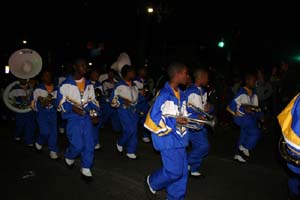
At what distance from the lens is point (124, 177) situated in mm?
6184

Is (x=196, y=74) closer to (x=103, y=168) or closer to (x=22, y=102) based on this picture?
(x=103, y=168)

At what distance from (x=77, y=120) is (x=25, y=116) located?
Result: 352 centimetres

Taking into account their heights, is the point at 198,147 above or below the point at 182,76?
below

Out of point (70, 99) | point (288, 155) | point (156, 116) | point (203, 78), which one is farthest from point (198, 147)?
point (288, 155)

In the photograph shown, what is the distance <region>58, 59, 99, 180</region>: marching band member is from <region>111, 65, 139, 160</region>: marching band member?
139 cm

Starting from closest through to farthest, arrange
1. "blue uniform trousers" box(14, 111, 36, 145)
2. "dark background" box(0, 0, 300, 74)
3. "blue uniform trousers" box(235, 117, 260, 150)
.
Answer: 1. "blue uniform trousers" box(235, 117, 260, 150)
2. "blue uniform trousers" box(14, 111, 36, 145)
3. "dark background" box(0, 0, 300, 74)

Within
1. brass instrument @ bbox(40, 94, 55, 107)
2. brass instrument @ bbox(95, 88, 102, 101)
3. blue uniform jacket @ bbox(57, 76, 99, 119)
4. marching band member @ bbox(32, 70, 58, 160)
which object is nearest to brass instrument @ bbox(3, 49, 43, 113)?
marching band member @ bbox(32, 70, 58, 160)

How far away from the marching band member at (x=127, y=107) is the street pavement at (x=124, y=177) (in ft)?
1.30

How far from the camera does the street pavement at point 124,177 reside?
210 inches

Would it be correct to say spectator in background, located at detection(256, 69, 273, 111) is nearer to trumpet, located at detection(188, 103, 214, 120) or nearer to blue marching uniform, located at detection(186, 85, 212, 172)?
blue marching uniform, located at detection(186, 85, 212, 172)

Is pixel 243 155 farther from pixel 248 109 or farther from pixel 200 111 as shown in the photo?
pixel 200 111

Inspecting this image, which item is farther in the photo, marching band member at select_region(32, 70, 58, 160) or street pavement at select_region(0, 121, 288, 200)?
marching band member at select_region(32, 70, 58, 160)

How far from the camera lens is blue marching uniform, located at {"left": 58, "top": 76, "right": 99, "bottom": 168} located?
572 centimetres

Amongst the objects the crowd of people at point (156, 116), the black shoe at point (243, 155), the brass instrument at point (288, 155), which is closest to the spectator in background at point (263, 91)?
the crowd of people at point (156, 116)
